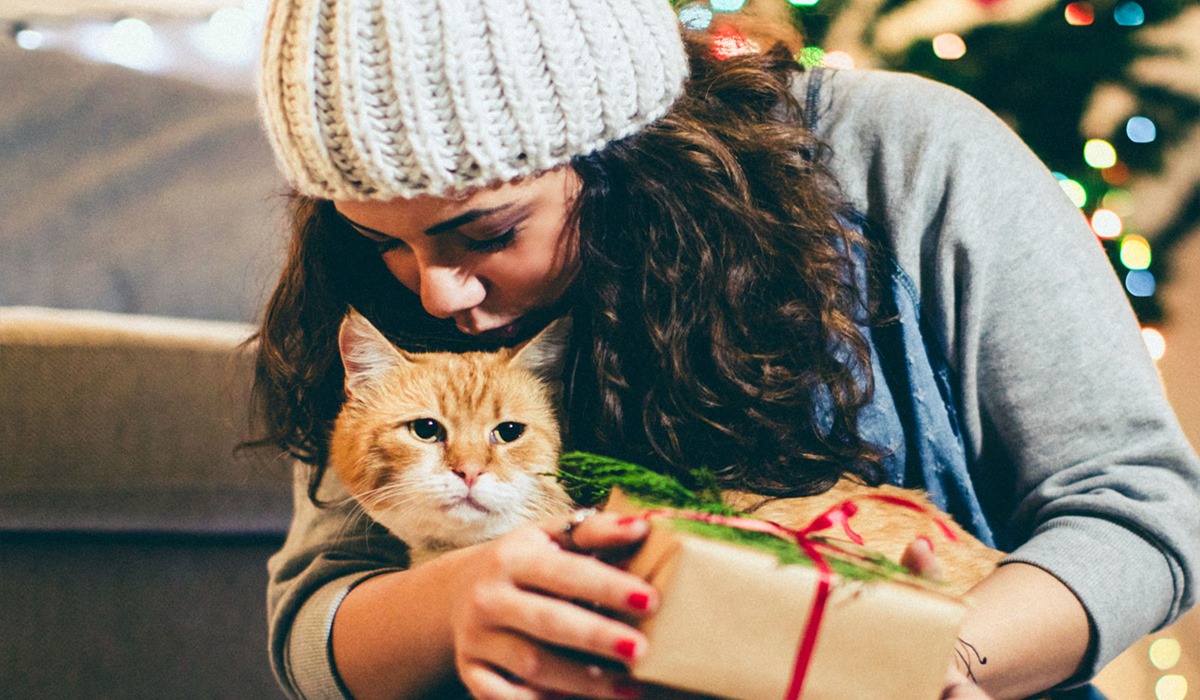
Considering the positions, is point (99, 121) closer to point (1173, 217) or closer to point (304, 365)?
point (304, 365)

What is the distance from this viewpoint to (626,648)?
1.58ft

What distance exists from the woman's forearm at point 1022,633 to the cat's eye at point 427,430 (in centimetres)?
49

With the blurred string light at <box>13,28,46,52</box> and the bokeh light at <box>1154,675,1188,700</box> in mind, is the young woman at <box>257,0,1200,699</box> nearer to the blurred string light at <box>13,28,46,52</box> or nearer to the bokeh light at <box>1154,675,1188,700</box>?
the bokeh light at <box>1154,675,1188,700</box>

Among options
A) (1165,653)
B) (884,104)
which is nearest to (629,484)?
(884,104)

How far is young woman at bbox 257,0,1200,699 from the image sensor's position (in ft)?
2.32

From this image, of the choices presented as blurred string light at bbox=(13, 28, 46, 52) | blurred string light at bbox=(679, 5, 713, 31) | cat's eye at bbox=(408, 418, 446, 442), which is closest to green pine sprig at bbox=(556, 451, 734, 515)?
cat's eye at bbox=(408, 418, 446, 442)

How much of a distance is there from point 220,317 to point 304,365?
0.80m

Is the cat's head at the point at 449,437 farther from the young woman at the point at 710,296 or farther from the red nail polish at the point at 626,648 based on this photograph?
the red nail polish at the point at 626,648

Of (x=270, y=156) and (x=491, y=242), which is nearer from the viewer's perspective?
(x=491, y=242)

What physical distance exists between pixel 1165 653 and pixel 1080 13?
1315 mm

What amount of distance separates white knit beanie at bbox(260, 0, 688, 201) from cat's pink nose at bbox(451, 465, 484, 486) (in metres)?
0.24

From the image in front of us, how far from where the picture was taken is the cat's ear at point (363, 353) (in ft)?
2.68

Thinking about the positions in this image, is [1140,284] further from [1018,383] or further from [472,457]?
[472,457]

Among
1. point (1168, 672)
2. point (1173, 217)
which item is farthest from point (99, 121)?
point (1168, 672)
